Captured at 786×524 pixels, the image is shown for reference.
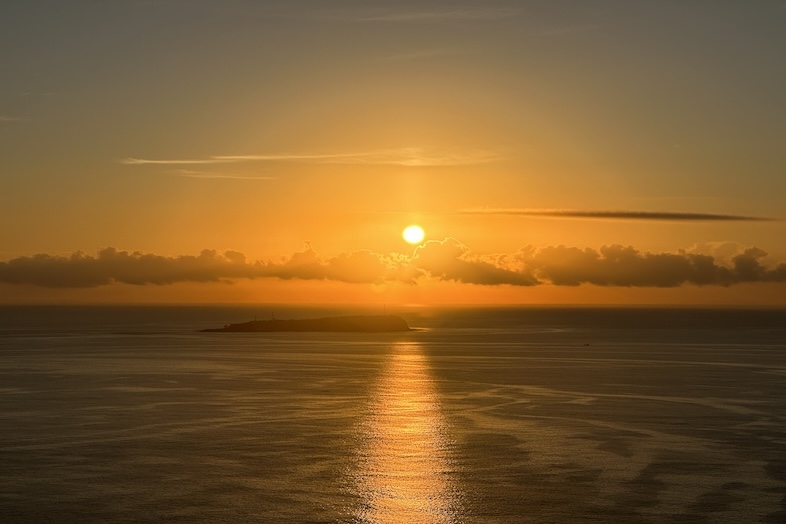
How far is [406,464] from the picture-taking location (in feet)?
137

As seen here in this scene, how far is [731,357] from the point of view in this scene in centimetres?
12569

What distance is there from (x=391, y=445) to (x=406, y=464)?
5.67 m

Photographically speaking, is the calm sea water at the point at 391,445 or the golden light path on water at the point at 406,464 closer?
the golden light path on water at the point at 406,464

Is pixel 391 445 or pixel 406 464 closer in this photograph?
pixel 406 464

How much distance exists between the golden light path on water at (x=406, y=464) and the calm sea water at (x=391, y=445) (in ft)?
0.41

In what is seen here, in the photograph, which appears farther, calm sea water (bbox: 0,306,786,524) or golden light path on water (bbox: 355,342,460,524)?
calm sea water (bbox: 0,306,786,524)

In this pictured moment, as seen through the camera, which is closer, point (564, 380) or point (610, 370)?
point (564, 380)

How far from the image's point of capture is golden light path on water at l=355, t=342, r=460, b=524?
A: 32906 mm

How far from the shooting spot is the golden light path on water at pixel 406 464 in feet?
108

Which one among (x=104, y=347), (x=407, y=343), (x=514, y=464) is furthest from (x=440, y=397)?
(x=407, y=343)

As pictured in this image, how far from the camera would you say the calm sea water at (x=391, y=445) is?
3388 centimetres

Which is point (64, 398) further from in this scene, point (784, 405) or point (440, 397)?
point (784, 405)

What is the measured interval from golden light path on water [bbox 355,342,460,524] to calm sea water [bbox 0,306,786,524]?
0.13 metres

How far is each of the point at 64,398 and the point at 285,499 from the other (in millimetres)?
39701
